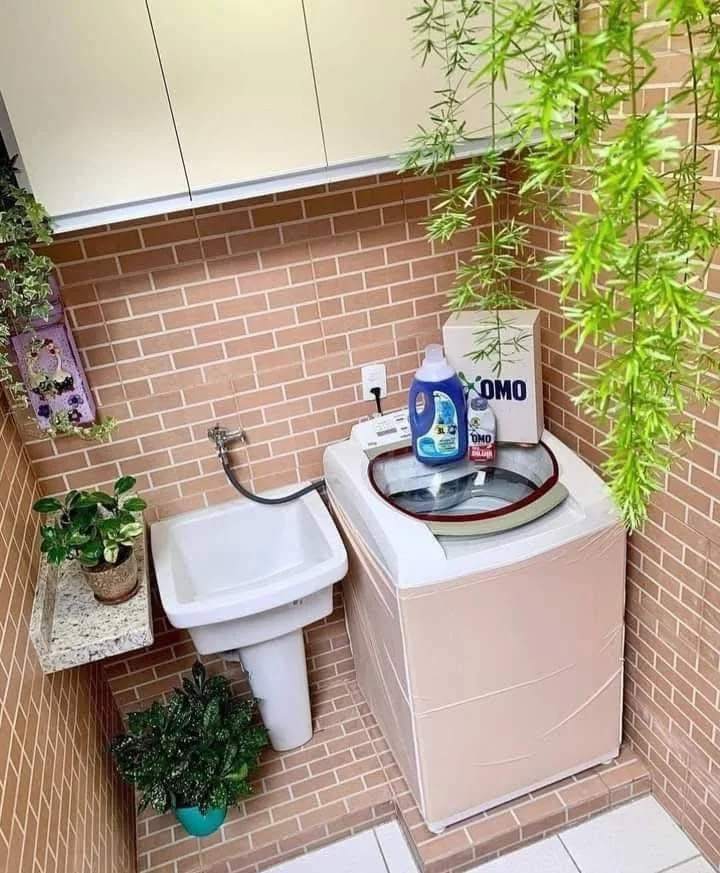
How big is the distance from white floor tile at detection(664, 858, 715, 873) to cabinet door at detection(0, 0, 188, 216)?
6.60 ft

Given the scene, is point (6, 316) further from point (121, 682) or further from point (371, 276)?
point (121, 682)

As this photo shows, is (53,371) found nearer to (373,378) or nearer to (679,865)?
(373,378)

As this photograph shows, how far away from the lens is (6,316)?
1684 mm

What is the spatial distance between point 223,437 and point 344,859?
46.8 inches

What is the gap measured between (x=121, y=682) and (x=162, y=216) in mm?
1354

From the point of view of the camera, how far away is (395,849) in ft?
6.59

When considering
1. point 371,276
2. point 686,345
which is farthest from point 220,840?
point 686,345

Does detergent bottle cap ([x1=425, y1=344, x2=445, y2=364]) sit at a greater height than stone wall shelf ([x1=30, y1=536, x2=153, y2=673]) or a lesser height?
greater

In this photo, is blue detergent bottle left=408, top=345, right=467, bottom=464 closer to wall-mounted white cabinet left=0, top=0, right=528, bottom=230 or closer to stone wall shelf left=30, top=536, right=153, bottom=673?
wall-mounted white cabinet left=0, top=0, right=528, bottom=230

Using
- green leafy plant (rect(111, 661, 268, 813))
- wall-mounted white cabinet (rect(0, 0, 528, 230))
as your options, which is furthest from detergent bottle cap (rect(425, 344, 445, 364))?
green leafy plant (rect(111, 661, 268, 813))

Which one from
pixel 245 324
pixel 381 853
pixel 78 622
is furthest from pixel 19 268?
pixel 381 853

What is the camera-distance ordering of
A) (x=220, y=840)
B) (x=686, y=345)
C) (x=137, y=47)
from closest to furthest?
(x=686, y=345), (x=137, y=47), (x=220, y=840)

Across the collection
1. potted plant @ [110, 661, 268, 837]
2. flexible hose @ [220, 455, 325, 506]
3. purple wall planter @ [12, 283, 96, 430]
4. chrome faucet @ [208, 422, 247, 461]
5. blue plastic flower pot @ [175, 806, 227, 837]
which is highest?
purple wall planter @ [12, 283, 96, 430]

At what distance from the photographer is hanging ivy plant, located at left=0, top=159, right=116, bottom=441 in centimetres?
145
